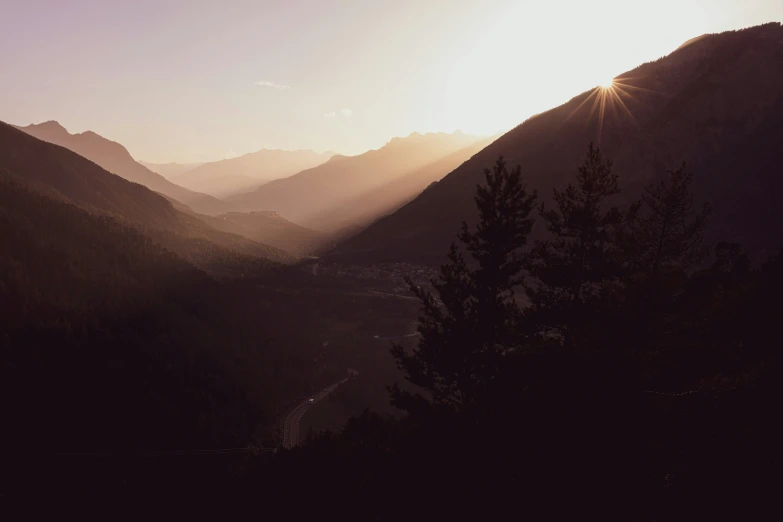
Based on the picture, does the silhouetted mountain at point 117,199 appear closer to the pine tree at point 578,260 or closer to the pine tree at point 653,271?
the pine tree at point 653,271

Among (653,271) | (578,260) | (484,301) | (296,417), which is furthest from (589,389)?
(296,417)

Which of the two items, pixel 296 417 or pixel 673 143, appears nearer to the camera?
pixel 296 417

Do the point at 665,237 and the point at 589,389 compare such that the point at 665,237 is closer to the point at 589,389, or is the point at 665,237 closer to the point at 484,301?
the point at 484,301

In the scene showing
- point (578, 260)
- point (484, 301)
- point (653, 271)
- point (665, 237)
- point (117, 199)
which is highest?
point (117, 199)

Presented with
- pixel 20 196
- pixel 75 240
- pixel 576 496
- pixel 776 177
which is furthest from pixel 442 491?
pixel 776 177

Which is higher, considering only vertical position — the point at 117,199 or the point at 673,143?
the point at 117,199

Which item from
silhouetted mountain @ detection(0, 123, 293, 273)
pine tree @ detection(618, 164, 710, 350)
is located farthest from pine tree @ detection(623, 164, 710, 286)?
silhouetted mountain @ detection(0, 123, 293, 273)
